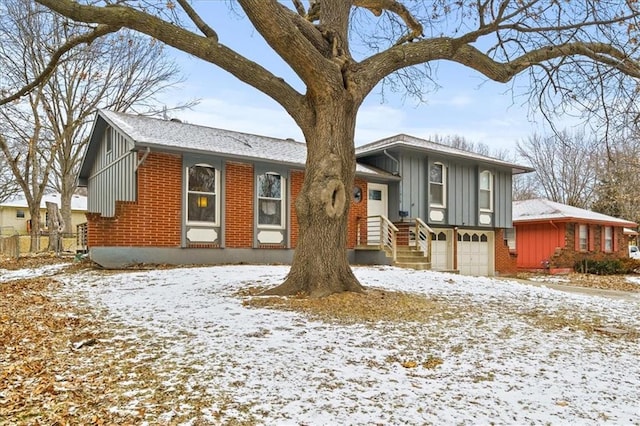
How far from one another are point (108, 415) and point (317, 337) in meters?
2.31

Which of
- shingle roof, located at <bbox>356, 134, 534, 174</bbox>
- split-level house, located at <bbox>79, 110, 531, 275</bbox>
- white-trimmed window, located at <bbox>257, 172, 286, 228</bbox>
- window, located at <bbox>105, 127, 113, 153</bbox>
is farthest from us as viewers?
shingle roof, located at <bbox>356, 134, 534, 174</bbox>

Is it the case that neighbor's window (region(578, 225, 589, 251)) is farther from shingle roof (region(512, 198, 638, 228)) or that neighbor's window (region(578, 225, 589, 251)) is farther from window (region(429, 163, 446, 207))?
window (region(429, 163, 446, 207))

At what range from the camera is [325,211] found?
700cm

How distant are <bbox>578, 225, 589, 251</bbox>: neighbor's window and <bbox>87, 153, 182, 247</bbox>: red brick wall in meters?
19.4

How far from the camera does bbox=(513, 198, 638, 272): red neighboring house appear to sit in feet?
71.5

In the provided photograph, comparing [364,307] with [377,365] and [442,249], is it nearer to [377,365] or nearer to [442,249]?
[377,365]

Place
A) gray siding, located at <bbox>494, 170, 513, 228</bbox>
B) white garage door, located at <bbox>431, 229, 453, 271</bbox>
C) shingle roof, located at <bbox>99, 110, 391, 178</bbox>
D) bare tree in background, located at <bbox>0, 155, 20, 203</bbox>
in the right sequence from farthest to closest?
1. bare tree in background, located at <bbox>0, 155, 20, 203</bbox>
2. gray siding, located at <bbox>494, 170, 513, 228</bbox>
3. white garage door, located at <bbox>431, 229, 453, 271</bbox>
4. shingle roof, located at <bbox>99, 110, 391, 178</bbox>

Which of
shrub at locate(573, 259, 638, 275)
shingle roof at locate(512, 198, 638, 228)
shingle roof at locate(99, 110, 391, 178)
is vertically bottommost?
shrub at locate(573, 259, 638, 275)

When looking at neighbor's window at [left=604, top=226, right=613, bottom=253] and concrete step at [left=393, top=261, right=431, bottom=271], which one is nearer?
concrete step at [left=393, top=261, right=431, bottom=271]

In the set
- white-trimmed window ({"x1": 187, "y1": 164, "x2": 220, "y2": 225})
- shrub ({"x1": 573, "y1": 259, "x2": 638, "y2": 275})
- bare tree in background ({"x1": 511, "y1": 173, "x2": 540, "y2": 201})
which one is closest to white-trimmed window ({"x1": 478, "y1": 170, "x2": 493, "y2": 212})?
shrub ({"x1": 573, "y1": 259, "x2": 638, "y2": 275})

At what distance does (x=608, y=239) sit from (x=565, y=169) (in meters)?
12.6

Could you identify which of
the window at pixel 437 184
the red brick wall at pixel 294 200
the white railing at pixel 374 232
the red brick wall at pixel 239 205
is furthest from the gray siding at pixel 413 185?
the red brick wall at pixel 239 205

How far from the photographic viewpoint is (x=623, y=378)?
4160mm

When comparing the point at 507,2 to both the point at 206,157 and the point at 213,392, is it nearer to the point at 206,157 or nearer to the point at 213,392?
the point at 213,392
